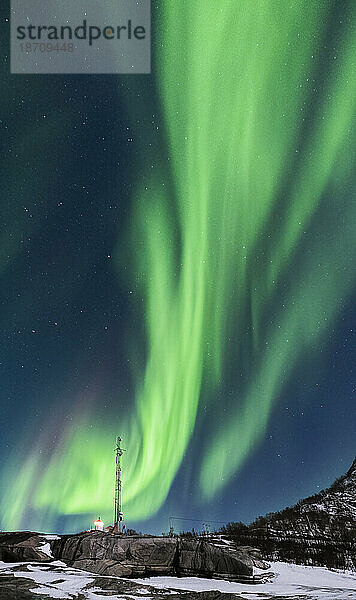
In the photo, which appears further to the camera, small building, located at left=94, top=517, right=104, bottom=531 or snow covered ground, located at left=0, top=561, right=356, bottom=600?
small building, located at left=94, top=517, right=104, bottom=531

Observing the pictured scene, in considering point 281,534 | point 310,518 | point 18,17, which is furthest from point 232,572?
point 18,17

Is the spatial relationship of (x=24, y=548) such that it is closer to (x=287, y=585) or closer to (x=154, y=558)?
(x=154, y=558)

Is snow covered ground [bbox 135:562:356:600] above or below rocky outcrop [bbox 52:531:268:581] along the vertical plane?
below

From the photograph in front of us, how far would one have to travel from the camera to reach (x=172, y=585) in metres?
21.2

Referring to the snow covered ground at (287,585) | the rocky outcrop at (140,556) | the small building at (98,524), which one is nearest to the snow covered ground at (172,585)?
the snow covered ground at (287,585)

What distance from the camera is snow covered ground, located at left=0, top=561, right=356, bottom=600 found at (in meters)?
19.4

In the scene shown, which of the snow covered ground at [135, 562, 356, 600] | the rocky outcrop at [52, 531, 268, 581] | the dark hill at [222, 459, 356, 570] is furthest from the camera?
the dark hill at [222, 459, 356, 570]

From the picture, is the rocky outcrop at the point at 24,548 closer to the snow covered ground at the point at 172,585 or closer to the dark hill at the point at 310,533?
the snow covered ground at the point at 172,585

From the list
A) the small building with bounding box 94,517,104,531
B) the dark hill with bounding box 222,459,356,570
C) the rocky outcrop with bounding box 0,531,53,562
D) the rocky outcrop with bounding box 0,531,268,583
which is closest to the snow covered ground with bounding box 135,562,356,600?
the rocky outcrop with bounding box 0,531,268,583

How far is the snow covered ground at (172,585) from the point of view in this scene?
63.5 feet

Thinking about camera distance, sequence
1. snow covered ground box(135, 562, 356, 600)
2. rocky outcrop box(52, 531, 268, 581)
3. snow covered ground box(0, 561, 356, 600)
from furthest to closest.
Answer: rocky outcrop box(52, 531, 268, 581), snow covered ground box(135, 562, 356, 600), snow covered ground box(0, 561, 356, 600)

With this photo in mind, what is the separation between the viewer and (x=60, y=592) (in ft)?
62.2

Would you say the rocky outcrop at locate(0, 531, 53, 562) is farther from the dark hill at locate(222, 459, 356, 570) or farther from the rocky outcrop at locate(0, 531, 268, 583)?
the dark hill at locate(222, 459, 356, 570)

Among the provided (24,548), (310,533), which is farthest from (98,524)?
(310,533)
